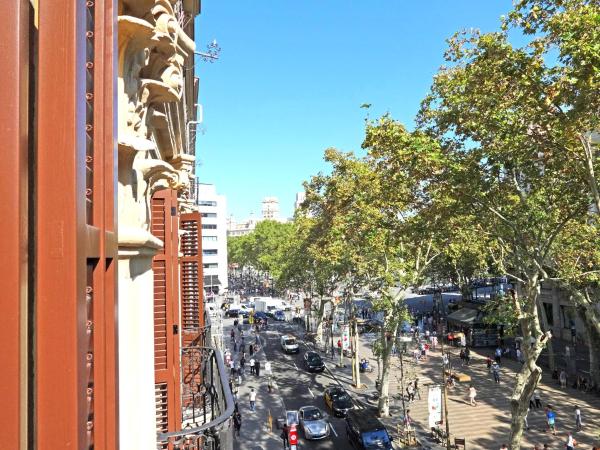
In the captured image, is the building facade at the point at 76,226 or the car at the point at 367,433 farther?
the car at the point at 367,433

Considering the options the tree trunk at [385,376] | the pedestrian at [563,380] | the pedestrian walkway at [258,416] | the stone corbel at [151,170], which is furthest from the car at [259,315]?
the stone corbel at [151,170]

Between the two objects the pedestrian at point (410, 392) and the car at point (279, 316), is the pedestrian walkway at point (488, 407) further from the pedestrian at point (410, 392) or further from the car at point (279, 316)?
the car at point (279, 316)

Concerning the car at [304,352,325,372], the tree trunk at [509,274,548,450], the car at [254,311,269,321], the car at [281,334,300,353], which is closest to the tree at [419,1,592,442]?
the tree trunk at [509,274,548,450]

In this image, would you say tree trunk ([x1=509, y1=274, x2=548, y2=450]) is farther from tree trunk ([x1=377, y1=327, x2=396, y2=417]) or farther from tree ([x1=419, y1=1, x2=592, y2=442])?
tree trunk ([x1=377, y1=327, x2=396, y2=417])

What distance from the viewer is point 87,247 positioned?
204cm

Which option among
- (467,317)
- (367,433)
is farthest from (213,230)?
(367,433)

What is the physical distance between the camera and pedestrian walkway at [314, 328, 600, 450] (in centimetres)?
1888

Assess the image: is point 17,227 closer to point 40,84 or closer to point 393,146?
point 40,84

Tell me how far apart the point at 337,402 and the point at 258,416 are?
3.88m

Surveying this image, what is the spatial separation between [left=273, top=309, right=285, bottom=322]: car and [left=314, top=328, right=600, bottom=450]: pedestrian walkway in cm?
2512

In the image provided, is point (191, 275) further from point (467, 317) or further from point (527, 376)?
point (467, 317)

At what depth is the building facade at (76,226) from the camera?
161cm

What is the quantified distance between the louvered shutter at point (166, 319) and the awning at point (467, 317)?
30594 mm

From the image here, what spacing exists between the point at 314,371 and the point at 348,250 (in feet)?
33.2
